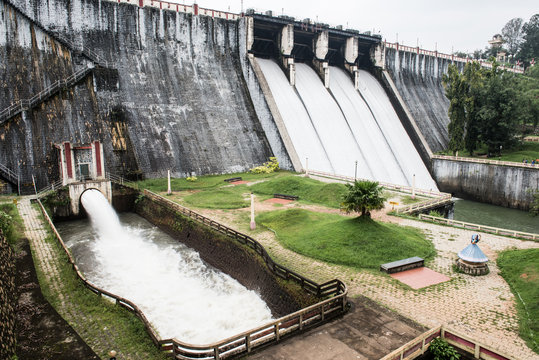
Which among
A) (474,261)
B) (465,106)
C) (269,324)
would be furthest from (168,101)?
(465,106)

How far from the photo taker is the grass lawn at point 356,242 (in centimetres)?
1727

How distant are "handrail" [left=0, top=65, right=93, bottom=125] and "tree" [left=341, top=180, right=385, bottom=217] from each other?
86.5 feet

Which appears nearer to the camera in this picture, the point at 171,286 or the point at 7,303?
the point at 7,303

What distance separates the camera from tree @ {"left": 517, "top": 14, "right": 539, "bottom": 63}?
91750mm

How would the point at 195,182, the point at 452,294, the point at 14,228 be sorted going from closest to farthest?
the point at 452,294 < the point at 14,228 < the point at 195,182

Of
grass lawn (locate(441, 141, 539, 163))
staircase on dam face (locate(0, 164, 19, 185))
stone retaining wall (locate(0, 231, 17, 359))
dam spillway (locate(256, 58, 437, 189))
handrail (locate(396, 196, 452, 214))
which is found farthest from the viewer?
grass lawn (locate(441, 141, 539, 163))

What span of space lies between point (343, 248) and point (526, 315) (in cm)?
752

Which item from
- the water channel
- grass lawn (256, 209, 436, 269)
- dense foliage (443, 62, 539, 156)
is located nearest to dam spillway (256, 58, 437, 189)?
the water channel

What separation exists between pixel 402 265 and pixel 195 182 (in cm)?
2194

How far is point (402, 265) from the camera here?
16.2 metres

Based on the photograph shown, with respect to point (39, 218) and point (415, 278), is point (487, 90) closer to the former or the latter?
point (415, 278)

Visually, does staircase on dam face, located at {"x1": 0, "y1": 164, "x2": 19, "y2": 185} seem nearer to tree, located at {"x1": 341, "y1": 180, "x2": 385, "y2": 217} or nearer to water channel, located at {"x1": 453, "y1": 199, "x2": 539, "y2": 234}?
tree, located at {"x1": 341, "y1": 180, "x2": 385, "y2": 217}

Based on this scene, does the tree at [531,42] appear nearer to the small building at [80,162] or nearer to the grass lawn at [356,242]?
the grass lawn at [356,242]

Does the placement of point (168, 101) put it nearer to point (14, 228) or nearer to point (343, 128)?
point (343, 128)
